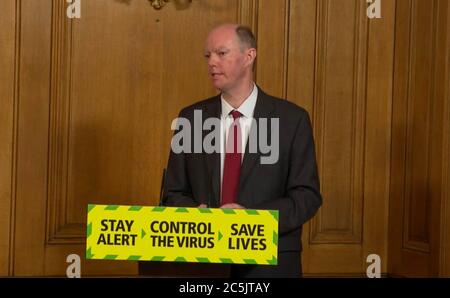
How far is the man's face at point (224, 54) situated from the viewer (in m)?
2.54

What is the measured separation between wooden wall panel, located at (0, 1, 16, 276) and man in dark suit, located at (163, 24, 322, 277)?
1.30 meters

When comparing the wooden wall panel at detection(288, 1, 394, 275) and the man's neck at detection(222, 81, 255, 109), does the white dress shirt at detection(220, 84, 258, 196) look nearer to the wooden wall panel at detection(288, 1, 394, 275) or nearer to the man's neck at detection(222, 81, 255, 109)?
the man's neck at detection(222, 81, 255, 109)

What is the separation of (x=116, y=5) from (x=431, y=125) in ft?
5.11

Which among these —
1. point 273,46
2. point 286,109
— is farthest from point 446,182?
point 286,109

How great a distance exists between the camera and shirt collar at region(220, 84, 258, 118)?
8.40 ft

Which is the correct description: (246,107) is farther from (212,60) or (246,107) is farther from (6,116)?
(6,116)

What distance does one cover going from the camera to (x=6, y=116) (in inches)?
144

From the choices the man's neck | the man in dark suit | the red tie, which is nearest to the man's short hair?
the man in dark suit

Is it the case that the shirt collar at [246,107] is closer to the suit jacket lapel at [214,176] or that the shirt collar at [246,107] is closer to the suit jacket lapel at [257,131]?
the suit jacket lapel at [257,131]

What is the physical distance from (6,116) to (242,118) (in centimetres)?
153

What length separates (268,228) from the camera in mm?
1992
